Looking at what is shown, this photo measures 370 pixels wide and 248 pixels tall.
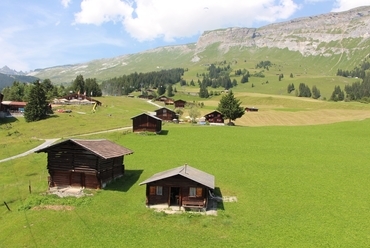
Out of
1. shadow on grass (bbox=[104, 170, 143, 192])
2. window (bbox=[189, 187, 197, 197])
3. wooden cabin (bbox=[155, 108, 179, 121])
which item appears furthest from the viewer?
wooden cabin (bbox=[155, 108, 179, 121])

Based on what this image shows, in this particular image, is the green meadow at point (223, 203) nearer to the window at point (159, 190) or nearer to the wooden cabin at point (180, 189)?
the wooden cabin at point (180, 189)

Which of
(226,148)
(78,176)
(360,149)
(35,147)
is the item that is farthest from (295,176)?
(35,147)

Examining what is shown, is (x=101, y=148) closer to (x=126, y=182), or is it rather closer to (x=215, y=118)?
(x=126, y=182)

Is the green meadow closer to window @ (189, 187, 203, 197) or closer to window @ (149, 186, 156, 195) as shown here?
window @ (149, 186, 156, 195)

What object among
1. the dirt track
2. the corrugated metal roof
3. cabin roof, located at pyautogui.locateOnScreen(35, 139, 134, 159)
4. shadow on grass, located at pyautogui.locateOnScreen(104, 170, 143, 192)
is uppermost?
cabin roof, located at pyautogui.locateOnScreen(35, 139, 134, 159)

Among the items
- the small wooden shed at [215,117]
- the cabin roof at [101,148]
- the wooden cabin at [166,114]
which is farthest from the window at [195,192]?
the small wooden shed at [215,117]

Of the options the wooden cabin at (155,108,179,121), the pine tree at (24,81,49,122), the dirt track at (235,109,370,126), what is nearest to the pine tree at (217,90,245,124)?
the dirt track at (235,109,370,126)
